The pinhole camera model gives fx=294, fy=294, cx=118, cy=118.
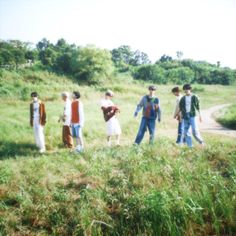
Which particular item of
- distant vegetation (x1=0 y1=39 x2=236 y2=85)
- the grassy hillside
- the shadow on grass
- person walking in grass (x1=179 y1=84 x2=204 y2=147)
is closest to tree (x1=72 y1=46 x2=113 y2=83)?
distant vegetation (x1=0 y1=39 x2=236 y2=85)

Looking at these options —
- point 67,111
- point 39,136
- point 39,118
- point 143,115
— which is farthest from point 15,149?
point 143,115

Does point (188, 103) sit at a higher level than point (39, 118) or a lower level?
higher

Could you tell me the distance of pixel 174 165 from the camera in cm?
686

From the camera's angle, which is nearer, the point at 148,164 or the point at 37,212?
the point at 37,212

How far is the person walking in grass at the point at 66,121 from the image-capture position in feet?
30.5

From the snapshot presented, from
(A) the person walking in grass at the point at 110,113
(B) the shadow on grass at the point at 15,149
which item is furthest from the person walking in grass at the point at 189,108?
(B) the shadow on grass at the point at 15,149

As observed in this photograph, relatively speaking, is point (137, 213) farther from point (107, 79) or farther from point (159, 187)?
point (107, 79)

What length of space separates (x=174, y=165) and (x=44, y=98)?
2007cm

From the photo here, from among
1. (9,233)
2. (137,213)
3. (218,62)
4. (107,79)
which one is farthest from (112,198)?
(218,62)

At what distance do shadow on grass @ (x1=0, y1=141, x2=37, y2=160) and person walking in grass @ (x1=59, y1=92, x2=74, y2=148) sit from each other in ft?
3.52

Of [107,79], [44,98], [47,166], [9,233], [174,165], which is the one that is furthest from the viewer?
[107,79]

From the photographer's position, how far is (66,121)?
31.4ft

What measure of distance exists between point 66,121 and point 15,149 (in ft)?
6.52

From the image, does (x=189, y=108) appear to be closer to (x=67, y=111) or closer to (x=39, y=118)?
(x=67, y=111)
